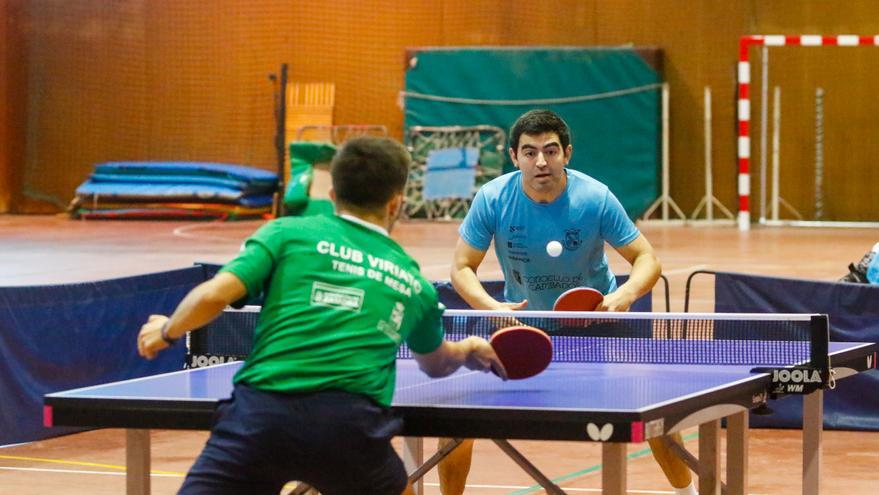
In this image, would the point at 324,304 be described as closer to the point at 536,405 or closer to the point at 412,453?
the point at 536,405

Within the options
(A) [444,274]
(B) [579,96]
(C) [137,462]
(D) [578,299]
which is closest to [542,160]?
(D) [578,299]

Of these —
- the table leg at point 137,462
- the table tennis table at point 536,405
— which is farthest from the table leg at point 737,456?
the table leg at point 137,462

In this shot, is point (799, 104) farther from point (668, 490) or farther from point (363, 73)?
point (668, 490)

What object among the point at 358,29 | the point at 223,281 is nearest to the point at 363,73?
the point at 358,29

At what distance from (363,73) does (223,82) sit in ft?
6.88

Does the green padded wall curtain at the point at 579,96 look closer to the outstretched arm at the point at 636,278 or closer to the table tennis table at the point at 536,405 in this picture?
the outstretched arm at the point at 636,278

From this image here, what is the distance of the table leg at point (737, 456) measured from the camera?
455 cm

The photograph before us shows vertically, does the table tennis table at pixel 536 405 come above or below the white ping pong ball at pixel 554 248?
below

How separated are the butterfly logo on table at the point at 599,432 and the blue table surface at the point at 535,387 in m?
0.06

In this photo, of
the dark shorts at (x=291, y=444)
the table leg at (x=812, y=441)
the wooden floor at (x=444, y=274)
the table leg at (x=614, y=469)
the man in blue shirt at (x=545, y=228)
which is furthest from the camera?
the wooden floor at (x=444, y=274)

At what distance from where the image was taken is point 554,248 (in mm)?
5871

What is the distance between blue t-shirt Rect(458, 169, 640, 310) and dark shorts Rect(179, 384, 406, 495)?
2578 millimetres

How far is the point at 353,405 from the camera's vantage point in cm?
335

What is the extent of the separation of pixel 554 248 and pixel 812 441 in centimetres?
151
